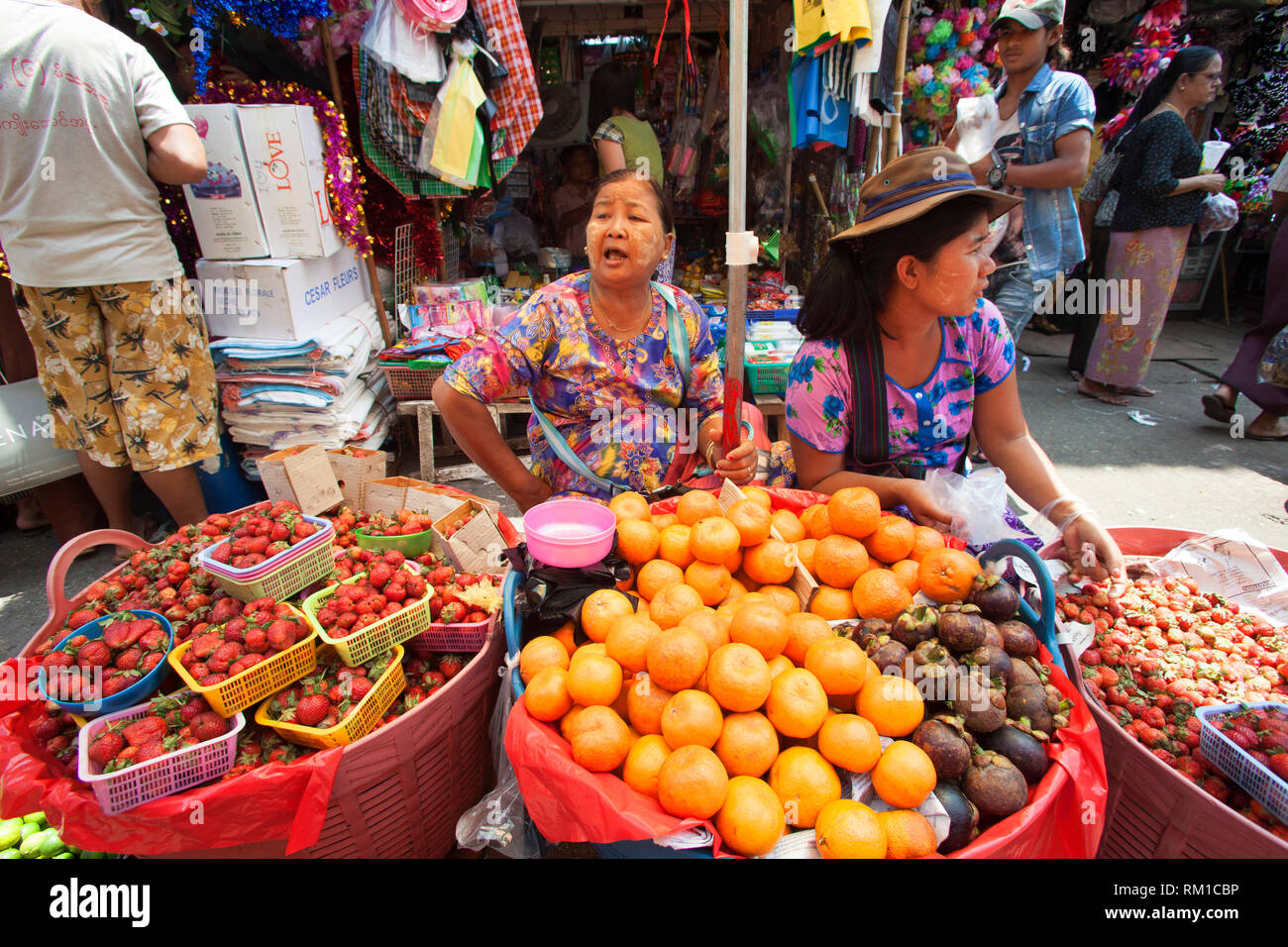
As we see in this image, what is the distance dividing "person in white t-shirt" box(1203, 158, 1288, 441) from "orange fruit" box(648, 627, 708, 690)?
5.95 meters

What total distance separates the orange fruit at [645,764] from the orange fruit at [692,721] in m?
0.02

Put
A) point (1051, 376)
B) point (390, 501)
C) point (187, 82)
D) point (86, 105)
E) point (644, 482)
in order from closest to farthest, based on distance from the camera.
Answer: point (644, 482) → point (86, 105) → point (390, 501) → point (187, 82) → point (1051, 376)

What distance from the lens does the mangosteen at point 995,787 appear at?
114 centimetres

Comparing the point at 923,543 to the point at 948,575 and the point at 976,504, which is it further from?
the point at 976,504

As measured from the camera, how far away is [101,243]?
2.88m

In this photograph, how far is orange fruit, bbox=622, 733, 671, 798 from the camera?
1200 mm

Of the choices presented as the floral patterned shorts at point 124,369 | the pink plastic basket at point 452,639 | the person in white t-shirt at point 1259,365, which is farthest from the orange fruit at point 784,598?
the person in white t-shirt at point 1259,365

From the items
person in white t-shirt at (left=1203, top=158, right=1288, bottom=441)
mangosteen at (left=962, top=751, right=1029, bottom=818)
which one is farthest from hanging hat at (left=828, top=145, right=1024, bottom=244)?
person in white t-shirt at (left=1203, top=158, right=1288, bottom=441)

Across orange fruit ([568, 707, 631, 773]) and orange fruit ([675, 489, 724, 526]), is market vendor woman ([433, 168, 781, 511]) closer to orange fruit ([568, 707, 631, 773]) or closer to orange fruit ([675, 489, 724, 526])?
orange fruit ([675, 489, 724, 526])

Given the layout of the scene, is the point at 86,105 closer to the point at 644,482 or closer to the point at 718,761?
the point at 644,482

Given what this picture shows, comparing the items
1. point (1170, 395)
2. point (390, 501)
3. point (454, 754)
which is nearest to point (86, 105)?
point (390, 501)

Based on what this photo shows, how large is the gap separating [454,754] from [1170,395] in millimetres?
7051

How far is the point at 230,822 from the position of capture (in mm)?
1476

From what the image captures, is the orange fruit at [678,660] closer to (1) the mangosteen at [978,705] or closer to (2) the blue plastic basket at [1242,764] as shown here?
(1) the mangosteen at [978,705]
